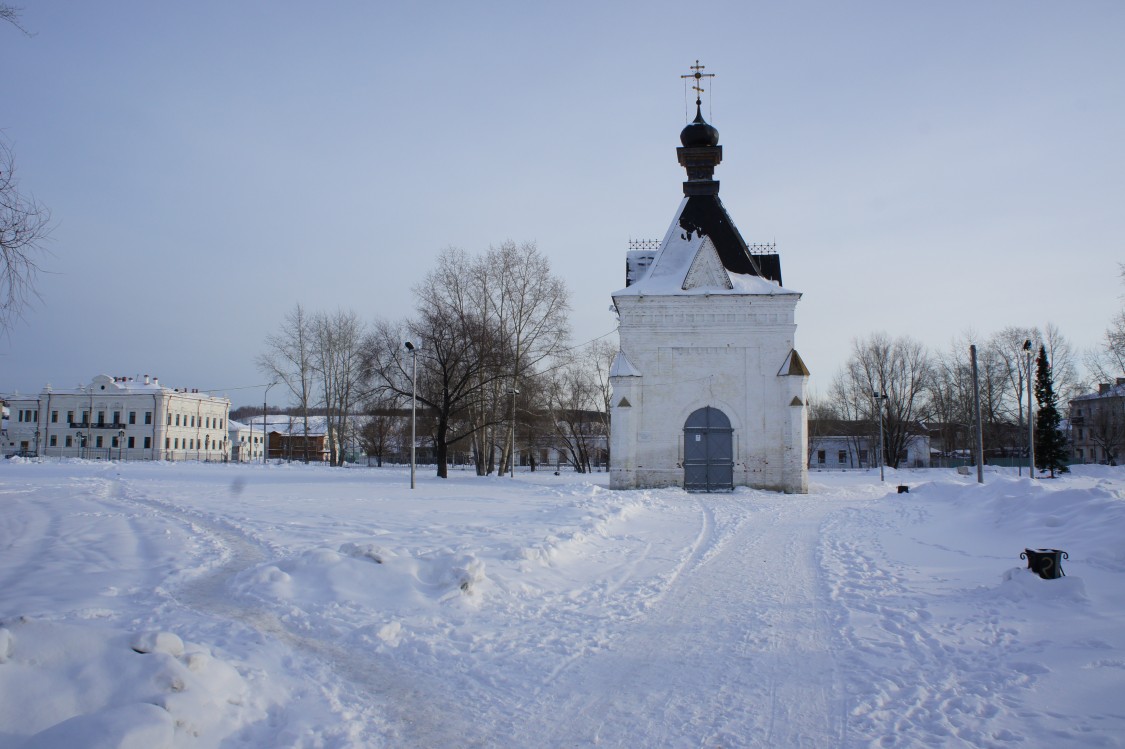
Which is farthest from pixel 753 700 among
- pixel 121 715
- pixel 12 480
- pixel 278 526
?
pixel 12 480

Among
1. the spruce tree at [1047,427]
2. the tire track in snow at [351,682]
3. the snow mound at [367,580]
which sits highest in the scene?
the spruce tree at [1047,427]

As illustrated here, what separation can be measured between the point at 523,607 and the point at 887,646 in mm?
3509

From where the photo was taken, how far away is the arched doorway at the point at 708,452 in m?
26.6

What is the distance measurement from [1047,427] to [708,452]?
3315 centimetres

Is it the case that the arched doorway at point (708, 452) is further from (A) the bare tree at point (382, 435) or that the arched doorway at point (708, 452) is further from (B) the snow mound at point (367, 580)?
(A) the bare tree at point (382, 435)

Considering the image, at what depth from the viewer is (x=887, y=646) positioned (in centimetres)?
612

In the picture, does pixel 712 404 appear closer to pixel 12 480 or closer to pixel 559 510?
pixel 559 510

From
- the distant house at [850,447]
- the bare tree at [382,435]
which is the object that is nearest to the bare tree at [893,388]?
the distant house at [850,447]

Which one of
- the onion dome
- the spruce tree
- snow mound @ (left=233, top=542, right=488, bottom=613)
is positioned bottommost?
snow mound @ (left=233, top=542, right=488, bottom=613)

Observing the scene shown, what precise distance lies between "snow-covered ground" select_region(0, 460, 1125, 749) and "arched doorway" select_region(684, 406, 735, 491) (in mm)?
12888

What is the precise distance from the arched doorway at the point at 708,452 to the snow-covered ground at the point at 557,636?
12.9 meters

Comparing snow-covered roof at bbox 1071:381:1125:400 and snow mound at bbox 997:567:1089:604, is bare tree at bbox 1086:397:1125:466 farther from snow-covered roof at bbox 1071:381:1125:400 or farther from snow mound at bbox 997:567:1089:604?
snow mound at bbox 997:567:1089:604

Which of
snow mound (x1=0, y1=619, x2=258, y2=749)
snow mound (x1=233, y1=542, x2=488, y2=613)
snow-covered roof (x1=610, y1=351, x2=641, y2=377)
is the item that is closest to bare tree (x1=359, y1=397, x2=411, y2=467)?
snow-covered roof (x1=610, y1=351, x2=641, y2=377)

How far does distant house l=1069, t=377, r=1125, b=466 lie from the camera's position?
178ft
